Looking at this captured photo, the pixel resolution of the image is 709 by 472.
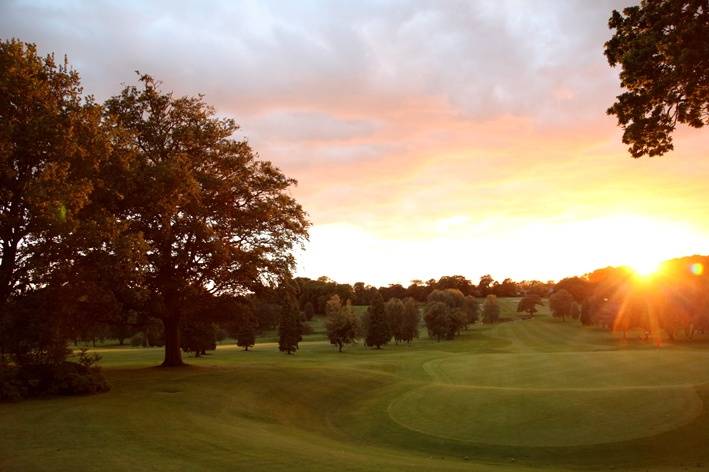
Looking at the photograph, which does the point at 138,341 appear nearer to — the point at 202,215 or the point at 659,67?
the point at 202,215

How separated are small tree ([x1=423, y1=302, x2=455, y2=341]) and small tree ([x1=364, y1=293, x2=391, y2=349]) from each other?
14.5 meters

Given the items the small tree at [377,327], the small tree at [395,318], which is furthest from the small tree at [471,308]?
the small tree at [377,327]

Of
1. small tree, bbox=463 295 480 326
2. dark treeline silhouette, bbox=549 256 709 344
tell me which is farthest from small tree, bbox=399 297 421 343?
dark treeline silhouette, bbox=549 256 709 344

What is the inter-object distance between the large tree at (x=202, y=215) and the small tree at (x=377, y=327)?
58.5 metres

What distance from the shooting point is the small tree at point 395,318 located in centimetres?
10525

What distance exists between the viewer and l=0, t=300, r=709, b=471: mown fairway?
16.5 m

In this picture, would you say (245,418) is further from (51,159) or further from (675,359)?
(675,359)

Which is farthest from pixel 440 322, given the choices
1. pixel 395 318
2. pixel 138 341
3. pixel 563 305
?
pixel 138 341

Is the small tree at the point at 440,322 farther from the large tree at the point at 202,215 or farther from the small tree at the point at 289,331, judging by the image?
the large tree at the point at 202,215

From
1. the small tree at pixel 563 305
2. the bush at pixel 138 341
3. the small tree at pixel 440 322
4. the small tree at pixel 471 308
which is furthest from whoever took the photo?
the small tree at pixel 563 305

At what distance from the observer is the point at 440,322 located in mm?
107500

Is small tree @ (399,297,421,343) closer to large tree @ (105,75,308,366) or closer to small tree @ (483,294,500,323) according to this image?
small tree @ (483,294,500,323)

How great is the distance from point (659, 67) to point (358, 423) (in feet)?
66.5

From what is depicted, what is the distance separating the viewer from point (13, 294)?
25.8 m
